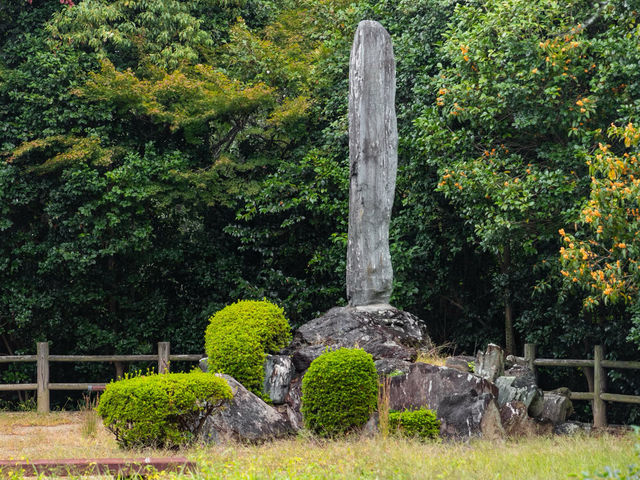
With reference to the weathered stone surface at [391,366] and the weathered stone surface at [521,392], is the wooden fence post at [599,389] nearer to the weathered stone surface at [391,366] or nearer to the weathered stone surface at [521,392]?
the weathered stone surface at [521,392]

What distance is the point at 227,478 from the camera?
553 centimetres

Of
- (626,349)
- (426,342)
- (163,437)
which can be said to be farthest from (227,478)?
(626,349)

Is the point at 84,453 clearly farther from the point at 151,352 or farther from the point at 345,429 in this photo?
the point at 151,352

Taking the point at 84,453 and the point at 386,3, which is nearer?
the point at 84,453

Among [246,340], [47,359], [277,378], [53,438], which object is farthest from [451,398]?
[47,359]

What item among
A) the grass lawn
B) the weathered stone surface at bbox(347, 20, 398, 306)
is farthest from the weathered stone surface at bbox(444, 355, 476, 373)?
the weathered stone surface at bbox(347, 20, 398, 306)

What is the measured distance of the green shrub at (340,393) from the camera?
847 centimetres

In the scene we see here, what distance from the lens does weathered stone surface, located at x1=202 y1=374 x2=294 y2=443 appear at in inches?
332

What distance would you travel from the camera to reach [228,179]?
13.9m

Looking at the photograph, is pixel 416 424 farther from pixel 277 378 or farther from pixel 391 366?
pixel 277 378

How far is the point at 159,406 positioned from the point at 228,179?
6709mm

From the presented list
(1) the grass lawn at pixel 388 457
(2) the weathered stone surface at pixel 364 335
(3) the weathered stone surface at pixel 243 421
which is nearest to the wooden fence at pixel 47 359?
(2) the weathered stone surface at pixel 364 335

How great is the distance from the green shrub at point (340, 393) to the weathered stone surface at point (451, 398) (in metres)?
0.43

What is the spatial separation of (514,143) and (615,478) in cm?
853
